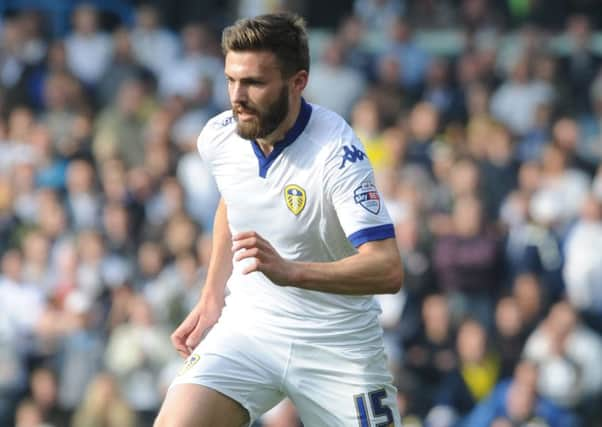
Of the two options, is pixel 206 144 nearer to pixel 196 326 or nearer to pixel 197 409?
pixel 196 326

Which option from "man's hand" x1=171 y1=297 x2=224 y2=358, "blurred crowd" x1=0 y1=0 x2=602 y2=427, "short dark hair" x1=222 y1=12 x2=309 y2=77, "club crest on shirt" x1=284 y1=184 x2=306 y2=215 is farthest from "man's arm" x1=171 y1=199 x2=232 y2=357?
"blurred crowd" x1=0 y1=0 x2=602 y2=427

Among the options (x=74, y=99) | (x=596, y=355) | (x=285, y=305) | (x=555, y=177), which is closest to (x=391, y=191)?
(x=555, y=177)

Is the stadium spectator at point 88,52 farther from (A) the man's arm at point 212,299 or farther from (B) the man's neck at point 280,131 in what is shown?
(B) the man's neck at point 280,131

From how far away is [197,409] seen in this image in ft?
19.1

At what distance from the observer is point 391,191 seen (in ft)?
39.3

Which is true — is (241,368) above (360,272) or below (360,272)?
below

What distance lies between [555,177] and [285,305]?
6.13m

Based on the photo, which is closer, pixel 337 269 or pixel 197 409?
pixel 337 269

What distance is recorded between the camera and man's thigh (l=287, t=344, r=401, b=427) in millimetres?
6035

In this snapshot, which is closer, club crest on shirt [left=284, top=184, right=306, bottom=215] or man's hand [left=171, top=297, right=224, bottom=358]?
club crest on shirt [left=284, top=184, right=306, bottom=215]

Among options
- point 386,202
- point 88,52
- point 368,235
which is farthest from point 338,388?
point 88,52

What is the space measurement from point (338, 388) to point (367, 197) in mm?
892

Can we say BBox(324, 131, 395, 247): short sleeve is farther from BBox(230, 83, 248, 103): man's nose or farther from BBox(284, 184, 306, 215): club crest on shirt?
BBox(230, 83, 248, 103): man's nose

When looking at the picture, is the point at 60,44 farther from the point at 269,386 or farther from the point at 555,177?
the point at 269,386
